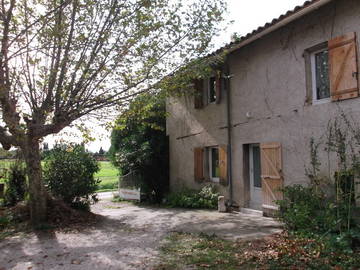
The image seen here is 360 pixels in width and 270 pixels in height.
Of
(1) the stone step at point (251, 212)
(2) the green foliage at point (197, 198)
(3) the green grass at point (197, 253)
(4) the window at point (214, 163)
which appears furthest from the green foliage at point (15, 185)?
(1) the stone step at point (251, 212)

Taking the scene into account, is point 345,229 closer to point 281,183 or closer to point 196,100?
point 281,183

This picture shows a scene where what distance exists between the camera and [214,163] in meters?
12.0

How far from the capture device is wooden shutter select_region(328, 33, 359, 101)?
675 cm

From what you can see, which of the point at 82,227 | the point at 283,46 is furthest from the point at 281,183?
the point at 82,227

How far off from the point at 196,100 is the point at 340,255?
8148mm

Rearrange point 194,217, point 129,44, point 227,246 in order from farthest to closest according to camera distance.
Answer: point 194,217, point 129,44, point 227,246

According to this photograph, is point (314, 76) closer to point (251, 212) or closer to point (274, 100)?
point (274, 100)

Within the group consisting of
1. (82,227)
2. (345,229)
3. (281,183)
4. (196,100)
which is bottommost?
(82,227)

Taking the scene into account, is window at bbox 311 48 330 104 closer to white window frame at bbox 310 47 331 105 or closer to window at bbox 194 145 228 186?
white window frame at bbox 310 47 331 105

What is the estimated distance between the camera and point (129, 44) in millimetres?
8422

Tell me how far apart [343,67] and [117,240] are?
5.96m

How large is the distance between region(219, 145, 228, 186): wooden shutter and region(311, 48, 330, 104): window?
3.65 metres

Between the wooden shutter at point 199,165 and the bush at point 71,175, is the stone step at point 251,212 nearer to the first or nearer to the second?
the wooden shutter at point 199,165

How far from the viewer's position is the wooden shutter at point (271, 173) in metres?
8.52
